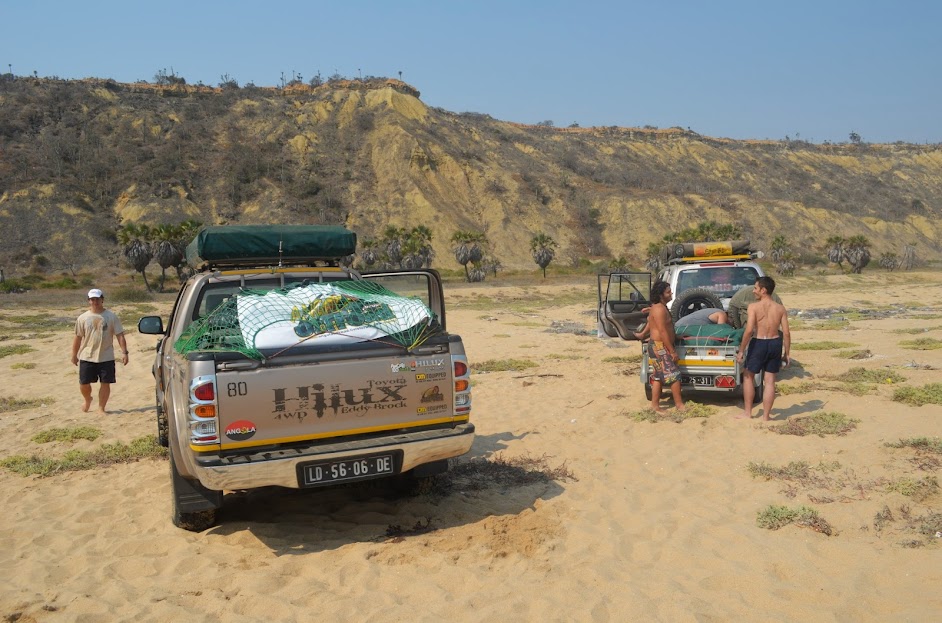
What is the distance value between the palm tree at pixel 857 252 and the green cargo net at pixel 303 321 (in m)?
62.3

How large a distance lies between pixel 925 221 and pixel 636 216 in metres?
44.7

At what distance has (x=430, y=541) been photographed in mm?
5105

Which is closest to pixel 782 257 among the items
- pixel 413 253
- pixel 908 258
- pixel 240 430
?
pixel 908 258

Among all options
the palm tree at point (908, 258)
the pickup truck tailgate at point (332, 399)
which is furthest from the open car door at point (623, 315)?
the palm tree at point (908, 258)

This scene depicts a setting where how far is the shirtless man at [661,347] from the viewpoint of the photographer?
871 cm

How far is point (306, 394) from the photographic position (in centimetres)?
472

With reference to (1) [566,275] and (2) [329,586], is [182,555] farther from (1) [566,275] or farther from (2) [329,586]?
(1) [566,275]

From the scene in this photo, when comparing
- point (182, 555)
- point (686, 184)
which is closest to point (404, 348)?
point (182, 555)

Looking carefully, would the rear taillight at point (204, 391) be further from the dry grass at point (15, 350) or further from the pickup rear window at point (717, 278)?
the dry grass at point (15, 350)

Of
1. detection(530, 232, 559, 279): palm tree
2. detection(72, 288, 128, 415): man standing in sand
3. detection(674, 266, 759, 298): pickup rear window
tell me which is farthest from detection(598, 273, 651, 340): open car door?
detection(530, 232, 559, 279): palm tree

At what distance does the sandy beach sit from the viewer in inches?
163

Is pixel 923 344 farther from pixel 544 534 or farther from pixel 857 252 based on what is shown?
pixel 857 252

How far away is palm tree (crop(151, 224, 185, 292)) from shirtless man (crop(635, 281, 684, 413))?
40.6 meters

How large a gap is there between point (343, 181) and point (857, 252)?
151 ft
